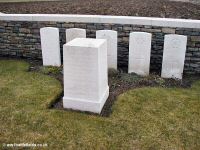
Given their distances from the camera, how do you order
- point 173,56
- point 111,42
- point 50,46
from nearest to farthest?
point 173,56 → point 111,42 → point 50,46

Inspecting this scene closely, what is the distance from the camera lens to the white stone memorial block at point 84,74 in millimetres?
4270

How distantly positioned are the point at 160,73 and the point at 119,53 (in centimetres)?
96

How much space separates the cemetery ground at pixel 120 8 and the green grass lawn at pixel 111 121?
171 inches

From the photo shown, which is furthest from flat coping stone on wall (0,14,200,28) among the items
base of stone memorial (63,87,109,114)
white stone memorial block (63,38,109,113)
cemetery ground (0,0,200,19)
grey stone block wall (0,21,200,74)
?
cemetery ground (0,0,200,19)

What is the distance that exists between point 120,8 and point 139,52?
4605 mm

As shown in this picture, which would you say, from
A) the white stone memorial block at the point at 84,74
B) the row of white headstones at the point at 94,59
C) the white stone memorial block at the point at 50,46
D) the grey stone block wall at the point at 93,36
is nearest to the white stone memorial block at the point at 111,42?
the row of white headstones at the point at 94,59

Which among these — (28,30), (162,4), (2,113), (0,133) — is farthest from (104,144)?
(162,4)

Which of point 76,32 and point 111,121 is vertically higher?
point 76,32

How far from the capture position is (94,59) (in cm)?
425

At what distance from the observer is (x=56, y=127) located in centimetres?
407

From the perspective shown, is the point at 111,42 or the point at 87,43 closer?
the point at 87,43

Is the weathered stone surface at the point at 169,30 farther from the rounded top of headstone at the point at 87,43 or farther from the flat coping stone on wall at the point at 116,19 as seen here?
the rounded top of headstone at the point at 87,43

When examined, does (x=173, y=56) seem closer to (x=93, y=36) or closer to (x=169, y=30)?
(x=169, y=30)

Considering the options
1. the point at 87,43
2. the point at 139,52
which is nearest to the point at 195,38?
the point at 139,52
